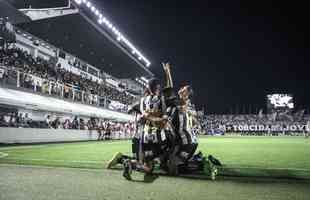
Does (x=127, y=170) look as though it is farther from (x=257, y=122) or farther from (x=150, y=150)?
(x=257, y=122)

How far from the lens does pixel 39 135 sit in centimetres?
2252

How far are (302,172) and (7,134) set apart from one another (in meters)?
17.8

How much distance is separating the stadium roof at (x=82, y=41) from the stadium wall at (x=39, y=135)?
11742 mm

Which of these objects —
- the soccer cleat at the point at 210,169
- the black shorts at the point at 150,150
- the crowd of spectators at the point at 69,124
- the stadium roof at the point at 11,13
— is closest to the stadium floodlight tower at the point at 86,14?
the stadium roof at the point at 11,13

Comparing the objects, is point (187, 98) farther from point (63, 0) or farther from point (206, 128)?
point (206, 128)

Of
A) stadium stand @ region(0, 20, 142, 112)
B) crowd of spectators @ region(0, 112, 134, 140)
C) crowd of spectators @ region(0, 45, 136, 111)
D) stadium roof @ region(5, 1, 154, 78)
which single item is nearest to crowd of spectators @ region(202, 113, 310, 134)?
stadium roof @ region(5, 1, 154, 78)

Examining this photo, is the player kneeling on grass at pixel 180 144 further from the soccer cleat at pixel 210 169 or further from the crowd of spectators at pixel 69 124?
the crowd of spectators at pixel 69 124

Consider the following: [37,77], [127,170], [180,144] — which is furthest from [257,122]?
[127,170]

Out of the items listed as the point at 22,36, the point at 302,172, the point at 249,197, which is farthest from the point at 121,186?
the point at 22,36

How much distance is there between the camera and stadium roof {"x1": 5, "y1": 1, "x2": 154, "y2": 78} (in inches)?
1260

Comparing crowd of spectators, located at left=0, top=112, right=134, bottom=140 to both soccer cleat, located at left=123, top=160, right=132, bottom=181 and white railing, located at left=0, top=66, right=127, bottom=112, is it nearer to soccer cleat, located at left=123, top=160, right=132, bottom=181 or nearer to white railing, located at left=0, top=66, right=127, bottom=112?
white railing, located at left=0, top=66, right=127, bottom=112

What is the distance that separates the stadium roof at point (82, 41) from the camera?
32.0 metres

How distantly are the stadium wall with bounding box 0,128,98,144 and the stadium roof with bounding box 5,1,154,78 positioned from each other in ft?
38.5

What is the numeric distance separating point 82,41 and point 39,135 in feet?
63.2
